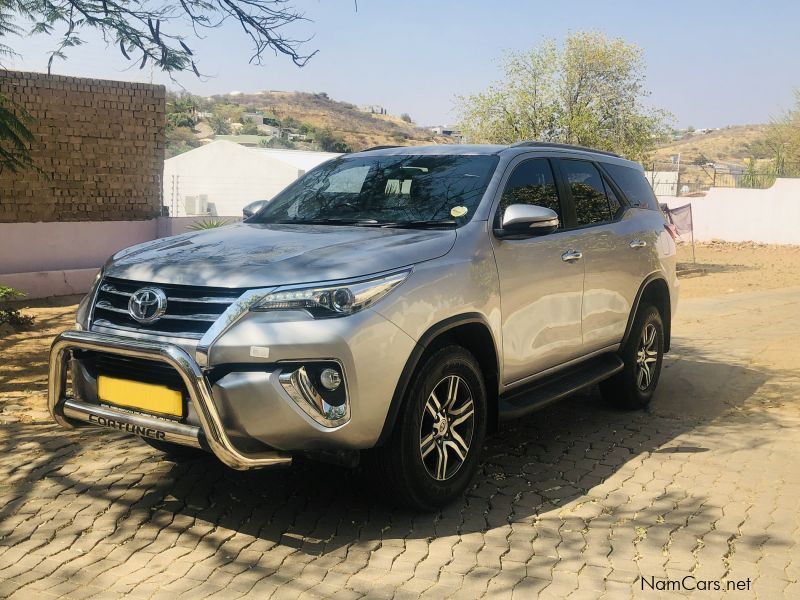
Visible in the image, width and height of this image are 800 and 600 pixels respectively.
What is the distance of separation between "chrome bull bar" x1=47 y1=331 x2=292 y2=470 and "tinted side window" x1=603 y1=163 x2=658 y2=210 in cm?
392

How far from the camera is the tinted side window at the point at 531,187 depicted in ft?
17.1

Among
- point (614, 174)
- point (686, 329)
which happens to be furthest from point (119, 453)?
point (686, 329)

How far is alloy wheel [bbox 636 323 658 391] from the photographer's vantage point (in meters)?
6.84

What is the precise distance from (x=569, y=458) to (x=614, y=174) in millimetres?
2317

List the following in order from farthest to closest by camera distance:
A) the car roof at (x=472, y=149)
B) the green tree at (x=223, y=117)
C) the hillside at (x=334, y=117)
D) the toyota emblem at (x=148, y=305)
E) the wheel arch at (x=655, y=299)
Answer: the hillside at (x=334, y=117) < the green tree at (x=223, y=117) < the wheel arch at (x=655, y=299) < the car roof at (x=472, y=149) < the toyota emblem at (x=148, y=305)

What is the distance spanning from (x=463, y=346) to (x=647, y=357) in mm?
2799

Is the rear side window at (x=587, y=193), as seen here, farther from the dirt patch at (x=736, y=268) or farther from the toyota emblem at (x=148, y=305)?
the dirt patch at (x=736, y=268)

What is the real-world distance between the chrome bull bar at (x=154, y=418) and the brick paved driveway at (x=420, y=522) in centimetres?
52

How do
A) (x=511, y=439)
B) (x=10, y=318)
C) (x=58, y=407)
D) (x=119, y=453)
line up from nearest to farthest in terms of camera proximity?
(x=58, y=407)
(x=119, y=453)
(x=511, y=439)
(x=10, y=318)

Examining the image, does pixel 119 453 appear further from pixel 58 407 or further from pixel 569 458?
pixel 569 458

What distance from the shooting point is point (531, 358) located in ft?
17.0

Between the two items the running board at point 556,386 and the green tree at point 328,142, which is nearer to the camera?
the running board at point 556,386

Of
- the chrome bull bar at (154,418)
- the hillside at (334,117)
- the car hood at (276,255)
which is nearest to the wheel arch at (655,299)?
the car hood at (276,255)

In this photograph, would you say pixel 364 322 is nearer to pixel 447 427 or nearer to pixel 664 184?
pixel 447 427
